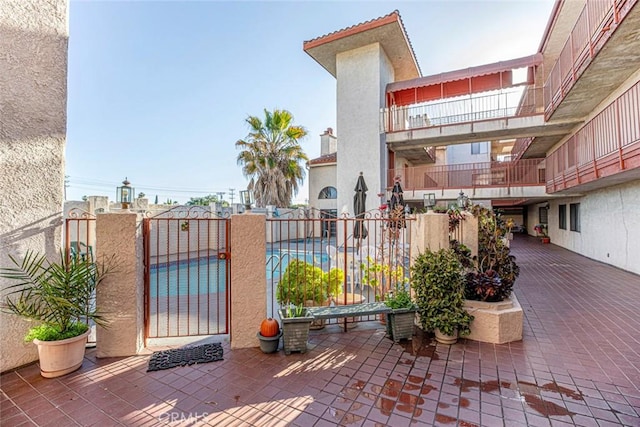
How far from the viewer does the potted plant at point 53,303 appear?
11.2 feet

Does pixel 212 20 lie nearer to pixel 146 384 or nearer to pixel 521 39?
pixel 146 384

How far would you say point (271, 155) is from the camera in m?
18.5

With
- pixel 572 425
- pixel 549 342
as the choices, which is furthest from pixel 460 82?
pixel 572 425

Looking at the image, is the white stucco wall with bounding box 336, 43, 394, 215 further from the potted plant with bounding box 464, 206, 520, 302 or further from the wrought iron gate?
the potted plant with bounding box 464, 206, 520, 302

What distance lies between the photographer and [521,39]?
13.1 meters

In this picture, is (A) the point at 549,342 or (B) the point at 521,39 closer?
(A) the point at 549,342

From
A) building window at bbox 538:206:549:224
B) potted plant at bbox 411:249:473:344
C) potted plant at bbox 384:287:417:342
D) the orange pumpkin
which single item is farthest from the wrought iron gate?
building window at bbox 538:206:549:224

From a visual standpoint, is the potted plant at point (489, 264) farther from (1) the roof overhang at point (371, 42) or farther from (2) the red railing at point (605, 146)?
(1) the roof overhang at point (371, 42)

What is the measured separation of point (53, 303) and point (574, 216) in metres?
18.7

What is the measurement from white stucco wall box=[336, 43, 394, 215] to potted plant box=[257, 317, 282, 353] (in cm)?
1135

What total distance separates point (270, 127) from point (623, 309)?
17237 mm

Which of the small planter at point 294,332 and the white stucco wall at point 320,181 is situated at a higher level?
the white stucco wall at point 320,181

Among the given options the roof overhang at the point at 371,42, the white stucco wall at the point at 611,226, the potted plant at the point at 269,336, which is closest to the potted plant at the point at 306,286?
the potted plant at the point at 269,336

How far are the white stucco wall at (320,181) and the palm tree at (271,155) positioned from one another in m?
3.25
